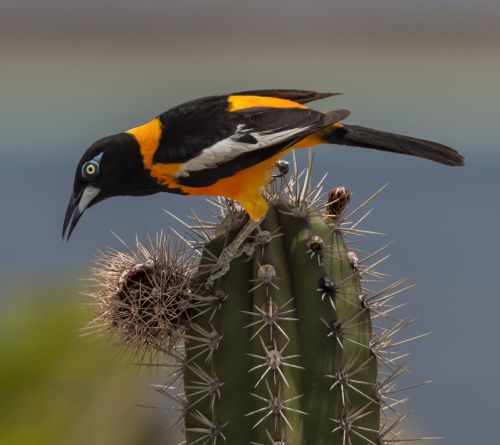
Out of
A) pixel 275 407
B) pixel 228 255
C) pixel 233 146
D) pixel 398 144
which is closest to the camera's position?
pixel 275 407

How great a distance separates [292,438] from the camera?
2.44 metres

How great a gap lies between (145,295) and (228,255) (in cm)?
26

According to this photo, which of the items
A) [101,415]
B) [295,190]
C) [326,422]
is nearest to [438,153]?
[295,190]

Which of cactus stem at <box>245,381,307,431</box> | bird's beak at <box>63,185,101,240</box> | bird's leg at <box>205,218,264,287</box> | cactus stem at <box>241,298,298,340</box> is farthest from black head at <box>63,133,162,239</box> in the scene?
cactus stem at <box>245,381,307,431</box>

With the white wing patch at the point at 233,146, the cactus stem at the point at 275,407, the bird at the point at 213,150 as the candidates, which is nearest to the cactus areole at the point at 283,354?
the cactus stem at the point at 275,407

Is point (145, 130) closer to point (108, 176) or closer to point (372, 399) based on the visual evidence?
point (108, 176)

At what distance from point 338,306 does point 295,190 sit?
41cm

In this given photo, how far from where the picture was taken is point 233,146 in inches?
111

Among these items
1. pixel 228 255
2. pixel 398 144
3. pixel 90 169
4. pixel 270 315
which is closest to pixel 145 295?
pixel 228 255

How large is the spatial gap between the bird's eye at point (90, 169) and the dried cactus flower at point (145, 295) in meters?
0.28

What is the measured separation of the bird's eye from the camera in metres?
2.83

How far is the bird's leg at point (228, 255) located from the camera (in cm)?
256

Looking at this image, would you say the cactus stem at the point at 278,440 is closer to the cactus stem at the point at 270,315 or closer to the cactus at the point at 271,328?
the cactus at the point at 271,328

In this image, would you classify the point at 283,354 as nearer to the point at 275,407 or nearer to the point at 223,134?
the point at 275,407
